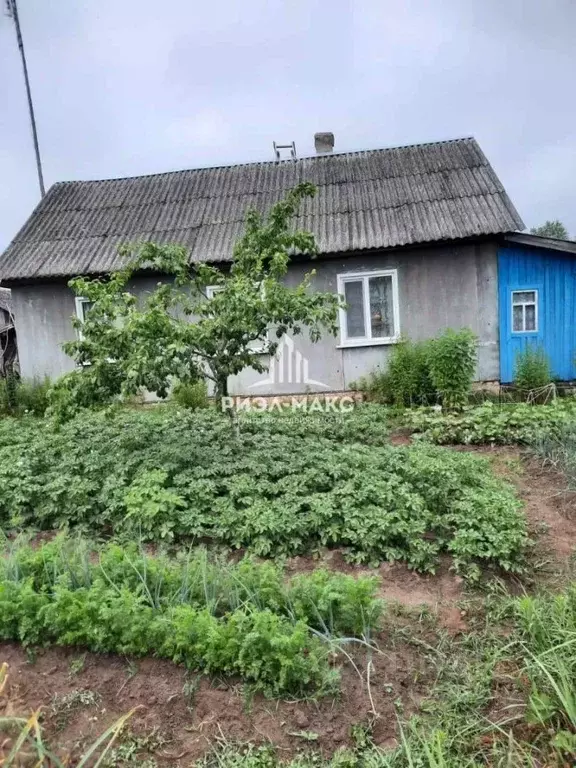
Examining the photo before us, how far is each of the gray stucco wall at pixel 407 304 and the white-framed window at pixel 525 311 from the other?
353 millimetres

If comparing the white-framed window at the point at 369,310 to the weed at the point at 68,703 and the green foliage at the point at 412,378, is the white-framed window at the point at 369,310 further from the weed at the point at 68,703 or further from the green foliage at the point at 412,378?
the weed at the point at 68,703

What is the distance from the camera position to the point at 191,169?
1161 cm

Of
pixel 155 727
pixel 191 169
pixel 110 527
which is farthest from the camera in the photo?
pixel 191 169

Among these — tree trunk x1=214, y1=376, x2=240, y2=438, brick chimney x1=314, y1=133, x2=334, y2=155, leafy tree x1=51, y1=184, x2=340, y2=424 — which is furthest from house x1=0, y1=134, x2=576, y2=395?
leafy tree x1=51, y1=184, x2=340, y2=424

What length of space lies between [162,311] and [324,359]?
4.94 metres

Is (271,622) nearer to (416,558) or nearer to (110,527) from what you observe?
(416,558)

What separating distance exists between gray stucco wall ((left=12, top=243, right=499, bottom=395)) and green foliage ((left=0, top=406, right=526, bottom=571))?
3.67 meters

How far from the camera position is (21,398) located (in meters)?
8.88

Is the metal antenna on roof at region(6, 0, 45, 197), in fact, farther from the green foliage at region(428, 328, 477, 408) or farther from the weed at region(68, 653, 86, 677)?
the weed at region(68, 653, 86, 677)

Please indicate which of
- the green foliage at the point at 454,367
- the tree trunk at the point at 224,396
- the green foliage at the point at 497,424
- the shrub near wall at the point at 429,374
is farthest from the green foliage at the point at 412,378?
the tree trunk at the point at 224,396

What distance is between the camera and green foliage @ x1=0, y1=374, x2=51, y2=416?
8.74 metres

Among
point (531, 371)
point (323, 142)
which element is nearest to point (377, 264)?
point (531, 371)

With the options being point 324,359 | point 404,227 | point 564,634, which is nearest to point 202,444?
point 564,634

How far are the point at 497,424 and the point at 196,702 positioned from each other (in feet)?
16.6
